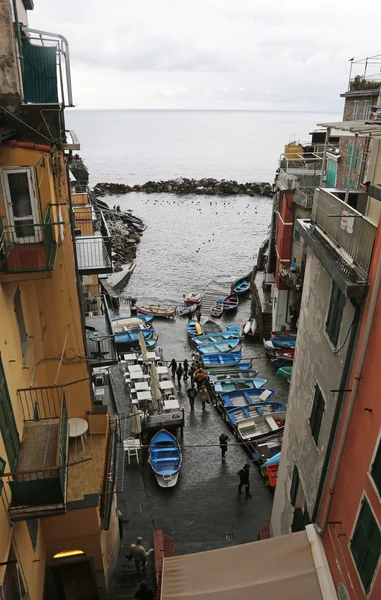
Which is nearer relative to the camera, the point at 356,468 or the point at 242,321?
the point at 356,468

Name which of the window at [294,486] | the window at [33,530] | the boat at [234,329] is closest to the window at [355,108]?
the boat at [234,329]

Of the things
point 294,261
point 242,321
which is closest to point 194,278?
point 242,321

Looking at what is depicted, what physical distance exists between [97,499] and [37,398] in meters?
3.11

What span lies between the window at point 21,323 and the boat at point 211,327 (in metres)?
27.0

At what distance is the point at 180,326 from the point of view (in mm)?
39875

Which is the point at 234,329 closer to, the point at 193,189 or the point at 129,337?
the point at 129,337

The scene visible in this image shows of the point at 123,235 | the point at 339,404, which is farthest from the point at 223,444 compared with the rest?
the point at 123,235

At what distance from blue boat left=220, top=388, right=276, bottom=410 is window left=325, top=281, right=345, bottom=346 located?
15945mm

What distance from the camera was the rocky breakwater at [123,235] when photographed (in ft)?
193

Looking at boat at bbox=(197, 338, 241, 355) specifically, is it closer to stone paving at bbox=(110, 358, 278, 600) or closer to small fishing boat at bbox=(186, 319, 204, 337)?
small fishing boat at bbox=(186, 319, 204, 337)

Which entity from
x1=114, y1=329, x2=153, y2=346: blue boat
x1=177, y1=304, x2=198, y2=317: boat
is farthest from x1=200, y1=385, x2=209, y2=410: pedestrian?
x1=177, y1=304, x2=198, y2=317: boat

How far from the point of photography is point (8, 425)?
8750mm

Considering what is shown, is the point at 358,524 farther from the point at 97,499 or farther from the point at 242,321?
the point at 242,321

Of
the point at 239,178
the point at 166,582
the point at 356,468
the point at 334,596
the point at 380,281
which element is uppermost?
the point at 380,281
